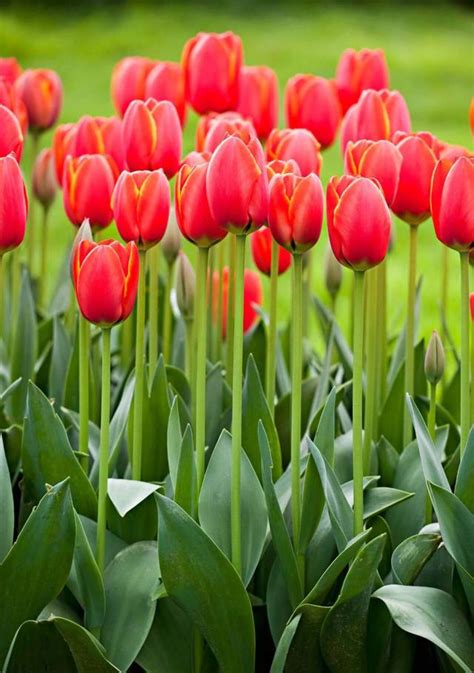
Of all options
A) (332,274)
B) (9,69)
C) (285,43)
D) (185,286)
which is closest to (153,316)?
(185,286)

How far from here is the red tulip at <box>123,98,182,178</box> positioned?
4.77 ft

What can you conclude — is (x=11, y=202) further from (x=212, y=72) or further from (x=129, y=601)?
(x=212, y=72)

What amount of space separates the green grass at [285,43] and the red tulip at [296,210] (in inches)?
166

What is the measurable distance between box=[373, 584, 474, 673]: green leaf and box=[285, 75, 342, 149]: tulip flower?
810 millimetres

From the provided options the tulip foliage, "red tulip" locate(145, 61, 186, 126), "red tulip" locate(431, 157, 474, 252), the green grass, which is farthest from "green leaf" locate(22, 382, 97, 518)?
the green grass

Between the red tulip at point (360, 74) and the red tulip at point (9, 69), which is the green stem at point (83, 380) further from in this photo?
the red tulip at point (9, 69)

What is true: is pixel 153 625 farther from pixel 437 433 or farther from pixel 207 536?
pixel 437 433

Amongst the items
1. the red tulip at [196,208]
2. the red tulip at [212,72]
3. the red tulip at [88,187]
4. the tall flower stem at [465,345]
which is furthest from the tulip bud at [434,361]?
the red tulip at [212,72]

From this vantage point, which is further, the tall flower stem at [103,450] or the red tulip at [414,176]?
the red tulip at [414,176]

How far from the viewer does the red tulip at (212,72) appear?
1753mm

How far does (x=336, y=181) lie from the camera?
1.21 meters

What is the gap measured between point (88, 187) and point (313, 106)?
16.9 inches

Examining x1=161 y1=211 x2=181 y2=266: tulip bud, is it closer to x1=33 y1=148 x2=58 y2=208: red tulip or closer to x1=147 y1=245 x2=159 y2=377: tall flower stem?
x1=147 y1=245 x2=159 y2=377: tall flower stem

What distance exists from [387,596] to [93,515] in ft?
1.19
